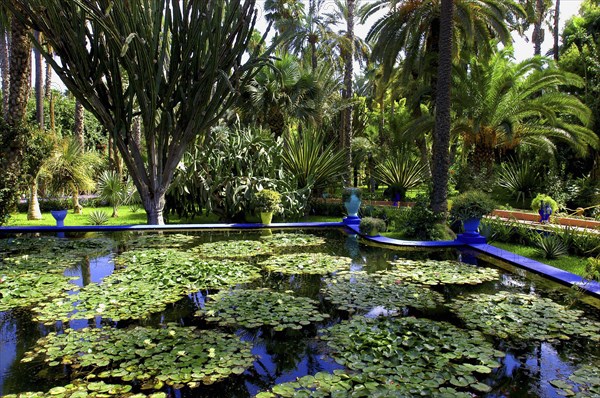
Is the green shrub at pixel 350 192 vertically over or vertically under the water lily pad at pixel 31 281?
over

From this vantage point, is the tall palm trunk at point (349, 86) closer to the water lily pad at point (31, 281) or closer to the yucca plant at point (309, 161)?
the yucca plant at point (309, 161)

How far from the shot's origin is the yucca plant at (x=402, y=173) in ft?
58.7

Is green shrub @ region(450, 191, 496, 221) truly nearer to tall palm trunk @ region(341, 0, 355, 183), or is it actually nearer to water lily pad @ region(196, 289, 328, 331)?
water lily pad @ region(196, 289, 328, 331)

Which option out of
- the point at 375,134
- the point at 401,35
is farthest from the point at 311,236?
the point at 375,134

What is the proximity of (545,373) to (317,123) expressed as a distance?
1504 cm

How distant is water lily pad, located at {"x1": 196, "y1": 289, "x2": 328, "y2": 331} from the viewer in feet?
15.0

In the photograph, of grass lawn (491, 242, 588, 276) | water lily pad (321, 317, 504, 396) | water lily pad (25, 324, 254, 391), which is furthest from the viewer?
grass lawn (491, 242, 588, 276)

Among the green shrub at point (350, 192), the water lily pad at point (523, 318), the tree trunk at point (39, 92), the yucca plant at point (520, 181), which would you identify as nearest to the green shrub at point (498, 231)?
the green shrub at point (350, 192)

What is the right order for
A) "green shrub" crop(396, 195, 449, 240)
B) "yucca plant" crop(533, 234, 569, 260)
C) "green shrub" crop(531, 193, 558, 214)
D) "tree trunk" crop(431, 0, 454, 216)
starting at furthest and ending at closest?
"tree trunk" crop(431, 0, 454, 216) < "green shrub" crop(531, 193, 558, 214) < "green shrub" crop(396, 195, 449, 240) < "yucca plant" crop(533, 234, 569, 260)

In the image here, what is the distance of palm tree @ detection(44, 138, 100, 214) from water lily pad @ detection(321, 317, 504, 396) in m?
12.5

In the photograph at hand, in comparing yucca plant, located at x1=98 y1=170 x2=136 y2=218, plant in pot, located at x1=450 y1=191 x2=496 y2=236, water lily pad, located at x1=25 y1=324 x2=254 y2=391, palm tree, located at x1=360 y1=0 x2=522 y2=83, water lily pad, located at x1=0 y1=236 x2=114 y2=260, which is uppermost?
palm tree, located at x1=360 y1=0 x2=522 y2=83

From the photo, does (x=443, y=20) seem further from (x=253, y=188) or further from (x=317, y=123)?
(x=317, y=123)

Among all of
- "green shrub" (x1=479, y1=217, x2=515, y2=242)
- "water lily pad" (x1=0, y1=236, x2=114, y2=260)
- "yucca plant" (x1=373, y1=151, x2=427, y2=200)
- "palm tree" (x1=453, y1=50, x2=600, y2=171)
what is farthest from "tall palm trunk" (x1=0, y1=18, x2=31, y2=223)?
"palm tree" (x1=453, y1=50, x2=600, y2=171)

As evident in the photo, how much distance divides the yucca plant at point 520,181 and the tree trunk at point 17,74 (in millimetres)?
16140
